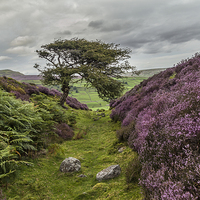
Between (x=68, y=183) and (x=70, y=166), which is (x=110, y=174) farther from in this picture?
(x=70, y=166)

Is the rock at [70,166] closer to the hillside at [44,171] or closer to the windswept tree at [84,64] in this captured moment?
the hillside at [44,171]

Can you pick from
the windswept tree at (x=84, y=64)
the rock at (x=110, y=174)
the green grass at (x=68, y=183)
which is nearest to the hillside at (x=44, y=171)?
the green grass at (x=68, y=183)

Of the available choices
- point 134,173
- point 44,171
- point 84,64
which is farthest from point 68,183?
point 84,64

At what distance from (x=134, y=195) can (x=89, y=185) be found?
1.67m

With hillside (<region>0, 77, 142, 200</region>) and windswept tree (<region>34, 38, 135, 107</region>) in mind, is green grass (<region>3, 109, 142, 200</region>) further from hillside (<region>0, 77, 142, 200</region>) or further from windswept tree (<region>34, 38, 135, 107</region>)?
windswept tree (<region>34, 38, 135, 107</region>)

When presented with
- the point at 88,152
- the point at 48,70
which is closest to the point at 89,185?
the point at 88,152

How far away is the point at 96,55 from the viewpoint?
47.9ft

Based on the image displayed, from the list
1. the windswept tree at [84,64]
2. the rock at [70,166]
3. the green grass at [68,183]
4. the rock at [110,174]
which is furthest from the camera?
the windswept tree at [84,64]

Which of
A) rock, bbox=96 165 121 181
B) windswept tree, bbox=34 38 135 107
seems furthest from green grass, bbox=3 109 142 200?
windswept tree, bbox=34 38 135 107

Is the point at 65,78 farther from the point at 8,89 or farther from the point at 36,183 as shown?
the point at 36,183

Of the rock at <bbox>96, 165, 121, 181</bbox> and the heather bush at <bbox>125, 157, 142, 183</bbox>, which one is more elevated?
the heather bush at <bbox>125, 157, 142, 183</bbox>

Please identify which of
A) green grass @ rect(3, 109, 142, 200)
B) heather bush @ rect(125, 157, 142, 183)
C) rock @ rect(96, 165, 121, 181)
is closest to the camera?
green grass @ rect(3, 109, 142, 200)

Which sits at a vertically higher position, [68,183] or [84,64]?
[84,64]

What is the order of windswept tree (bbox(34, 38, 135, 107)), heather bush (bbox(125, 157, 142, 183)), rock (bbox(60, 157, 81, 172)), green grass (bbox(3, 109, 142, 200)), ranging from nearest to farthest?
green grass (bbox(3, 109, 142, 200)), heather bush (bbox(125, 157, 142, 183)), rock (bbox(60, 157, 81, 172)), windswept tree (bbox(34, 38, 135, 107))
